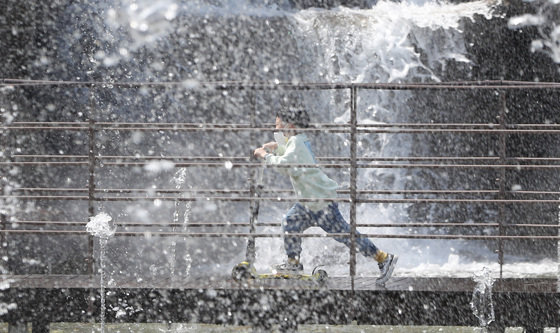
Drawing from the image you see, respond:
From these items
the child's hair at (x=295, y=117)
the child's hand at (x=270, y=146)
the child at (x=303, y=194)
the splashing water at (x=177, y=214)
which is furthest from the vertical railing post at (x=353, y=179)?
the splashing water at (x=177, y=214)

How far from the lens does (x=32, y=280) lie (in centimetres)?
628

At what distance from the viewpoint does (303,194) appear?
630 centimetres

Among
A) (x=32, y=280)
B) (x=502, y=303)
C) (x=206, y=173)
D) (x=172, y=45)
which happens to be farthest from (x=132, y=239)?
(x=502, y=303)

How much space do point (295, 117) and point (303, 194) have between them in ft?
1.89

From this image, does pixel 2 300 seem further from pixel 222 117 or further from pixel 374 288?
pixel 222 117

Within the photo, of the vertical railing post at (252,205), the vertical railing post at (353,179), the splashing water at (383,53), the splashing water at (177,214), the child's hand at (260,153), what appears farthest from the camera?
the splashing water at (383,53)

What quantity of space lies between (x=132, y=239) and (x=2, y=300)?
36.2 ft

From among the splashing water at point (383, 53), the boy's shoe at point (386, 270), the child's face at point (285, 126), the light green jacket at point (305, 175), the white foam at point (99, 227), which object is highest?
the splashing water at point (383, 53)

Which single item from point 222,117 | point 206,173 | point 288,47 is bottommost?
point 206,173

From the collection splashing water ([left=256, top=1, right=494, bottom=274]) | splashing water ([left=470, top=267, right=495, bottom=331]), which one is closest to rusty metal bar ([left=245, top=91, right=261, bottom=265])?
splashing water ([left=470, top=267, right=495, bottom=331])

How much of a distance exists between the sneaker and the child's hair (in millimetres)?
986

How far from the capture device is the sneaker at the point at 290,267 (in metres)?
6.18

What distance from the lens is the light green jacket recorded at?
6.18 meters

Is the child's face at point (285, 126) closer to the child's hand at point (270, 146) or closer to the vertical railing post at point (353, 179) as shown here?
the child's hand at point (270, 146)
